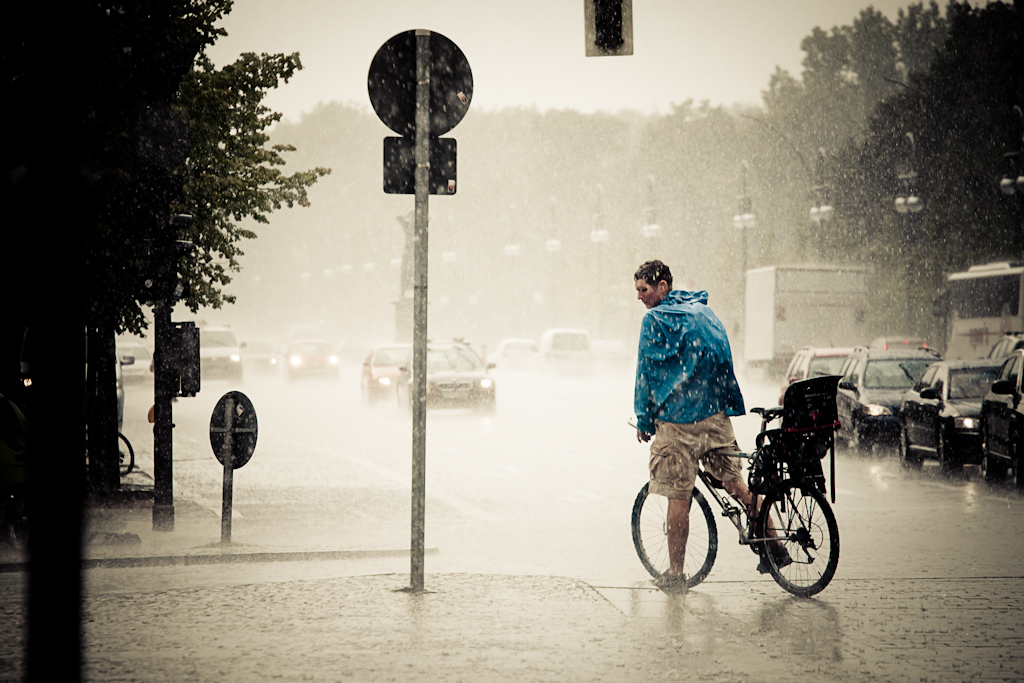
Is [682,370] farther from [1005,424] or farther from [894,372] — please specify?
[894,372]

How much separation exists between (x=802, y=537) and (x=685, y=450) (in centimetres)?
84

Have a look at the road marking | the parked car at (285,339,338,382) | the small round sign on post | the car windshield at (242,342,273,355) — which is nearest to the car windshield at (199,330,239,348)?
the parked car at (285,339,338,382)

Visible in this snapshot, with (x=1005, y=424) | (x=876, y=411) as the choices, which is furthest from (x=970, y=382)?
(x=1005, y=424)

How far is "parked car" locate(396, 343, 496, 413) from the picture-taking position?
2450 centimetres

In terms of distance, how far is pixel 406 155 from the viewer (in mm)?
6742

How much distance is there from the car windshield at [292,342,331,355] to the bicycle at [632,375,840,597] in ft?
119

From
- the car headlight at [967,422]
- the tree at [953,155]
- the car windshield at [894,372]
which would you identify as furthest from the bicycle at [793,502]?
the tree at [953,155]

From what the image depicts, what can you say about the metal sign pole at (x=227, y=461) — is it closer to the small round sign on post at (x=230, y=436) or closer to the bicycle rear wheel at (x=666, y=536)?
the small round sign on post at (x=230, y=436)

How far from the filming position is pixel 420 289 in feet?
21.9

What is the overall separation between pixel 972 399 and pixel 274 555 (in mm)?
9563

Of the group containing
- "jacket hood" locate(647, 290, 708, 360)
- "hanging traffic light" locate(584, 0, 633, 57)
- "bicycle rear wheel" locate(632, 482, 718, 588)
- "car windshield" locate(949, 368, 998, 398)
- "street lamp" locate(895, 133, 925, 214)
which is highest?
"street lamp" locate(895, 133, 925, 214)

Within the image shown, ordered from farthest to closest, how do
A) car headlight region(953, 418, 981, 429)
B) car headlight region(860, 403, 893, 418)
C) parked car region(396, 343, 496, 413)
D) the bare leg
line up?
parked car region(396, 343, 496, 413) → car headlight region(860, 403, 893, 418) → car headlight region(953, 418, 981, 429) → the bare leg

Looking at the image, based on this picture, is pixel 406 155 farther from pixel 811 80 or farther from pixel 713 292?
pixel 811 80

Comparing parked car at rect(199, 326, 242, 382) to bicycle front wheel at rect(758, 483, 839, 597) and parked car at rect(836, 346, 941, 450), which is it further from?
bicycle front wheel at rect(758, 483, 839, 597)
